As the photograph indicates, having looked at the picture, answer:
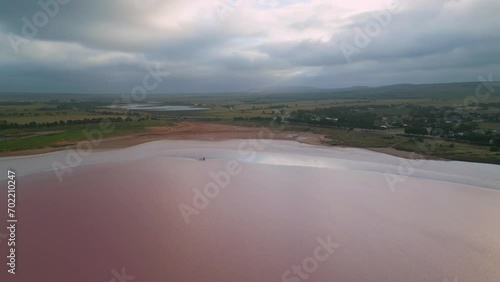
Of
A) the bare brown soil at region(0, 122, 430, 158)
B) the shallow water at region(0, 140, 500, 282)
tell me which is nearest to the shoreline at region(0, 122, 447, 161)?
the bare brown soil at region(0, 122, 430, 158)

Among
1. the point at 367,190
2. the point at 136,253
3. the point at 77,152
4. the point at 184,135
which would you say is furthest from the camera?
the point at 184,135

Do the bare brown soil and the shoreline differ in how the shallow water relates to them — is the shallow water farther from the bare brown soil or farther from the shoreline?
the bare brown soil

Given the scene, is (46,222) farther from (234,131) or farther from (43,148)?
(234,131)

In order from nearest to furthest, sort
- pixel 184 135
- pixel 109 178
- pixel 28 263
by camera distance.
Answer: pixel 28 263
pixel 109 178
pixel 184 135

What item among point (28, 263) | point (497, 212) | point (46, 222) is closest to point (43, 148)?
point (46, 222)

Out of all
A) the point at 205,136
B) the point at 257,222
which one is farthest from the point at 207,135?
the point at 257,222

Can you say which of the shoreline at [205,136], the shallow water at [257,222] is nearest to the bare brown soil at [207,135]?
the shoreline at [205,136]

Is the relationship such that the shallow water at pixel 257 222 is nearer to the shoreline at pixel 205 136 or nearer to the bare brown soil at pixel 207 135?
the shoreline at pixel 205 136
